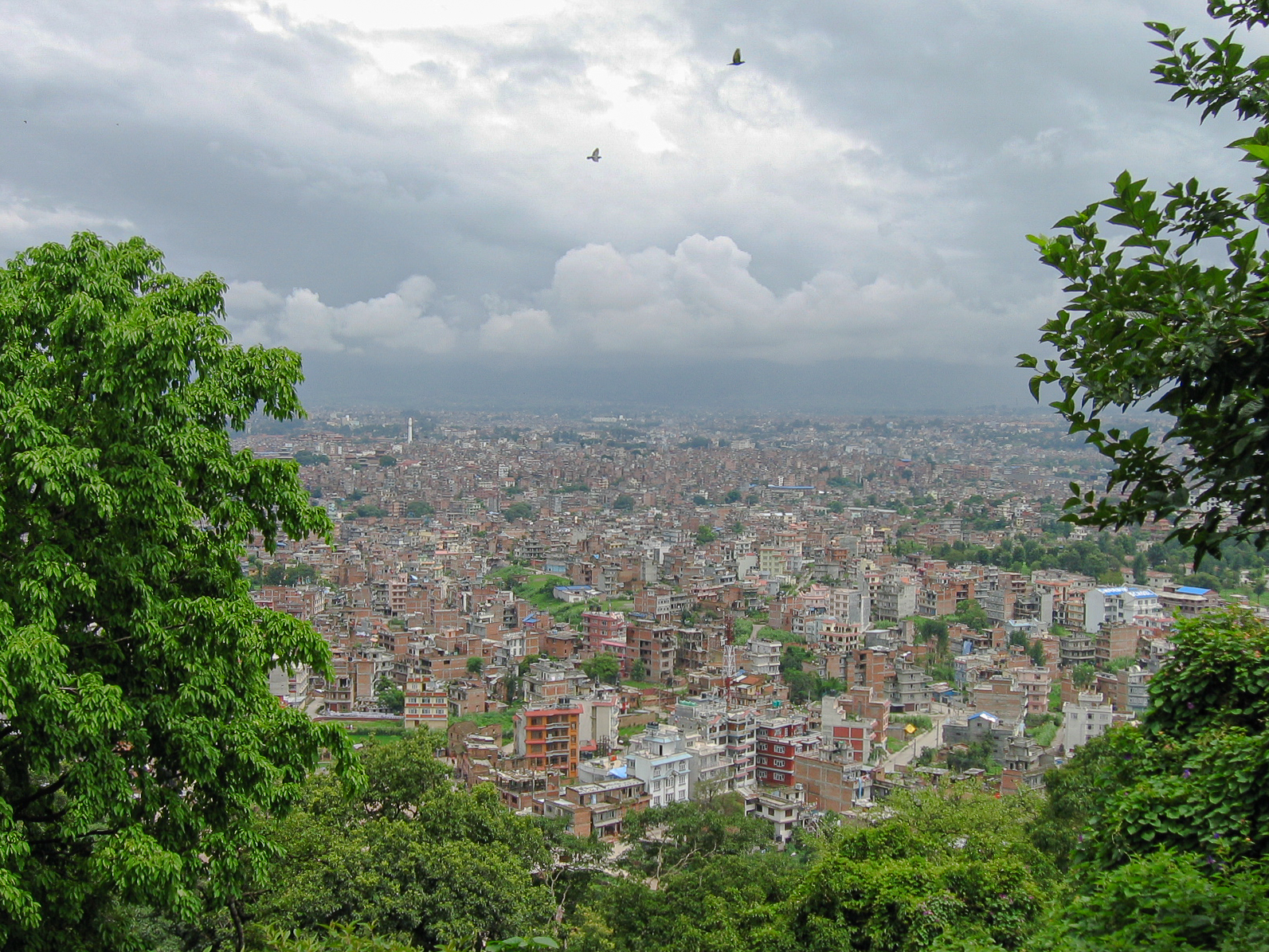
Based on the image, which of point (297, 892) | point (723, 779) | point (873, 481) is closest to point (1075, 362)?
point (297, 892)

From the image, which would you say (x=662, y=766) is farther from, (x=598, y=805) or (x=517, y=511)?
(x=517, y=511)

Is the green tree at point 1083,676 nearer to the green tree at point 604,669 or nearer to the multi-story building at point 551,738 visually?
the green tree at point 604,669

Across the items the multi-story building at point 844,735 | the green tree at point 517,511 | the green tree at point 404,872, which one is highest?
the green tree at point 404,872

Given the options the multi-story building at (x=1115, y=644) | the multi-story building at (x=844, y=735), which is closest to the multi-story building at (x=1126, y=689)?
the multi-story building at (x=1115, y=644)

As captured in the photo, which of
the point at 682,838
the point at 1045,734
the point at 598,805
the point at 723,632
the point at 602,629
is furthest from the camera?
the point at 723,632

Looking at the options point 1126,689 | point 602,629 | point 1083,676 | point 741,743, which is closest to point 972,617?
point 1083,676
